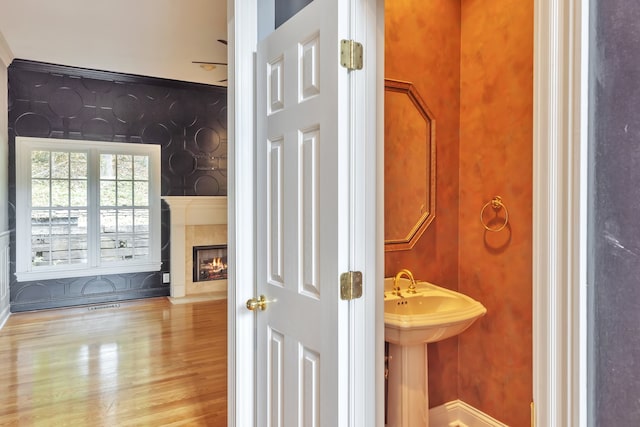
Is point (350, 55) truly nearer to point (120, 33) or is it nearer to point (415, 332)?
point (415, 332)

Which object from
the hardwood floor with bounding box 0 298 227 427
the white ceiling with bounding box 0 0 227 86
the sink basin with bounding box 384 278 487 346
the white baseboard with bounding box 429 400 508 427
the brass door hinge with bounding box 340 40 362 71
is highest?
the white ceiling with bounding box 0 0 227 86

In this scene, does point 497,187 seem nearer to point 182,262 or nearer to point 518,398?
point 518,398

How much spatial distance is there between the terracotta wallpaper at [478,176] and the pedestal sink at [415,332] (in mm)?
203

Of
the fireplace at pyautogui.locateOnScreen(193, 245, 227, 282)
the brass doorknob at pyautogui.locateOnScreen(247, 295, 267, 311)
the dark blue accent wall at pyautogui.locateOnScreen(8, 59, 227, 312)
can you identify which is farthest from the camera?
the fireplace at pyautogui.locateOnScreen(193, 245, 227, 282)

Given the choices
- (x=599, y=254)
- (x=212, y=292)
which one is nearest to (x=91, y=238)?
(x=212, y=292)

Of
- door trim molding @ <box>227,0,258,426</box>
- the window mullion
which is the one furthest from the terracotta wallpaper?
the window mullion

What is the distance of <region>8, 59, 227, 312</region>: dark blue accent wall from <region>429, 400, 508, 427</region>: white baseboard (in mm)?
4400

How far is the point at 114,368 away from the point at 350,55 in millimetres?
3275

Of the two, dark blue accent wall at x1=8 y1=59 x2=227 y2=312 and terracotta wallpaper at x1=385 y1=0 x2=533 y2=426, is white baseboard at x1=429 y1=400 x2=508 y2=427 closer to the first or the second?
terracotta wallpaper at x1=385 y1=0 x2=533 y2=426

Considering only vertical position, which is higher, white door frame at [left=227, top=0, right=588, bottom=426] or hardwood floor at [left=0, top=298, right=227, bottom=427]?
white door frame at [left=227, top=0, right=588, bottom=426]

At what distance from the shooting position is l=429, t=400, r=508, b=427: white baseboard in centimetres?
241

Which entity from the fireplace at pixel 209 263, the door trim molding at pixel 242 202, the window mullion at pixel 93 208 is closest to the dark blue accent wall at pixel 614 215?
the door trim molding at pixel 242 202

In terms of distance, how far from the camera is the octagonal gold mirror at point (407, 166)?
2.32 m

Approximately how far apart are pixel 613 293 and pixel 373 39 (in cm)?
102
